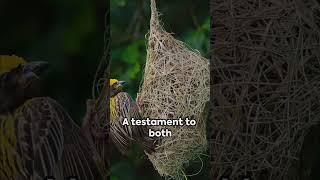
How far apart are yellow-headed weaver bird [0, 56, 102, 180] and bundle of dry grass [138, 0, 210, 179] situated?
1.60ft

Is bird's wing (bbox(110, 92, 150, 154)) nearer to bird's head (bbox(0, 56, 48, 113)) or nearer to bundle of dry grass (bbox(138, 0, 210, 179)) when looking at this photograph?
bundle of dry grass (bbox(138, 0, 210, 179))

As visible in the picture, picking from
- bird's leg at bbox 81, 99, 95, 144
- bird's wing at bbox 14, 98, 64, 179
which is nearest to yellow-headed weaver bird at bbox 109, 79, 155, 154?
bird's leg at bbox 81, 99, 95, 144

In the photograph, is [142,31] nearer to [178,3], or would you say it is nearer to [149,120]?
[178,3]

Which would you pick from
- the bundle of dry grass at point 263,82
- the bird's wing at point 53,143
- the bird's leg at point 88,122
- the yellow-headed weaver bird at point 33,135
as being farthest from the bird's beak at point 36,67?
the bundle of dry grass at point 263,82

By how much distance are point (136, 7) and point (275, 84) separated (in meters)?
0.89

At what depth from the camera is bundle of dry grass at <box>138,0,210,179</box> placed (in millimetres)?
2883

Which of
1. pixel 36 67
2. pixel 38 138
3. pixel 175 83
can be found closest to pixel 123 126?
pixel 175 83

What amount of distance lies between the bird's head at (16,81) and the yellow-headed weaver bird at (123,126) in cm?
47

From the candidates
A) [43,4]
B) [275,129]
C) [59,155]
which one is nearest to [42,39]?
[43,4]

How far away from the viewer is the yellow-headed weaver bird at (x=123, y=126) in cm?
292

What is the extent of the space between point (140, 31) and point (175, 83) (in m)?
0.36

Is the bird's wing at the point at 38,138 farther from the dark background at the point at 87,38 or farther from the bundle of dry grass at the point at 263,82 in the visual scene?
the bundle of dry grass at the point at 263,82

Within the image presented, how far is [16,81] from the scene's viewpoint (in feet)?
9.84

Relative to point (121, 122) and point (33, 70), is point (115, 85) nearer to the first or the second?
point (121, 122)
